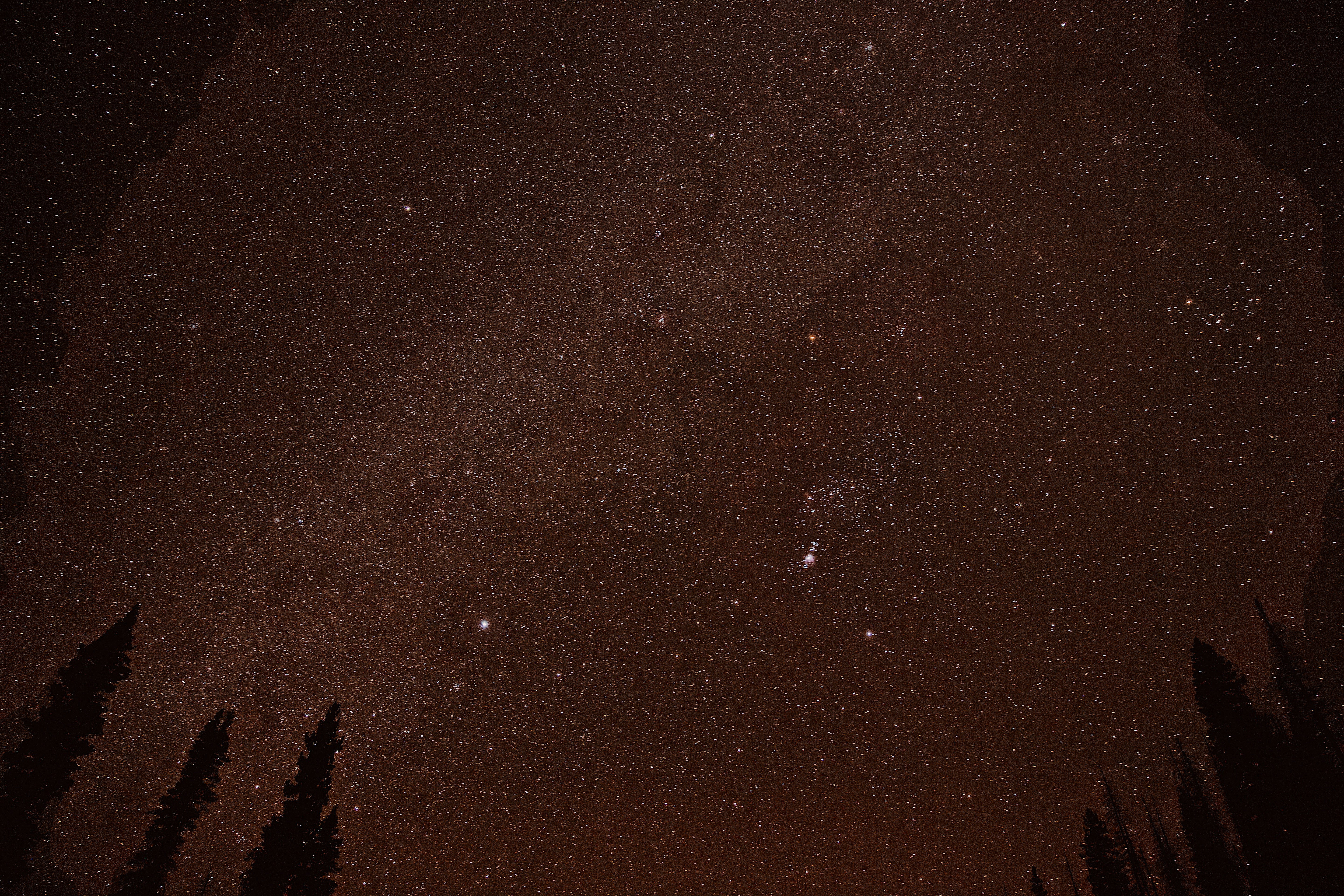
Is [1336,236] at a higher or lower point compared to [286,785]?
higher

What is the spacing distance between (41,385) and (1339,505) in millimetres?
68131

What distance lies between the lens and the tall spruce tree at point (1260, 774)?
14930 millimetres

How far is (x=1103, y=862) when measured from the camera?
2664 centimetres

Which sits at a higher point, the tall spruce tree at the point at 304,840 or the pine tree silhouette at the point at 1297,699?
the pine tree silhouette at the point at 1297,699

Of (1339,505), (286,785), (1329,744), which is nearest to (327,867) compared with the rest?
(286,785)

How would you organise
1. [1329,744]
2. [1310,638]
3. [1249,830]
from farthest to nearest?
[1310,638] < [1329,744] < [1249,830]

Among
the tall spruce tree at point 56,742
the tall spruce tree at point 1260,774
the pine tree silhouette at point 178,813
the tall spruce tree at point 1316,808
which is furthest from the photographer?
the pine tree silhouette at point 178,813

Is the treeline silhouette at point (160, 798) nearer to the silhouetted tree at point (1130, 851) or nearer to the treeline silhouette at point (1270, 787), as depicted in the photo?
the treeline silhouette at point (1270, 787)

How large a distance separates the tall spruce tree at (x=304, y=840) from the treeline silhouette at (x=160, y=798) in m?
0.02

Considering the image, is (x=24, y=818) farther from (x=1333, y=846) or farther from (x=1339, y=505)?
(x=1339, y=505)

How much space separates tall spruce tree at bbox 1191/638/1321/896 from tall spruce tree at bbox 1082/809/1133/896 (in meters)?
10.6

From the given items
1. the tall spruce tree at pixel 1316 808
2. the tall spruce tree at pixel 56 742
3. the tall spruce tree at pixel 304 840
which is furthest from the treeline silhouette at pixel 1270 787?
the tall spruce tree at pixel 56 742

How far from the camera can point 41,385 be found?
18047 millimetres

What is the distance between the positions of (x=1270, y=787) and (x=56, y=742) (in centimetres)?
3024
